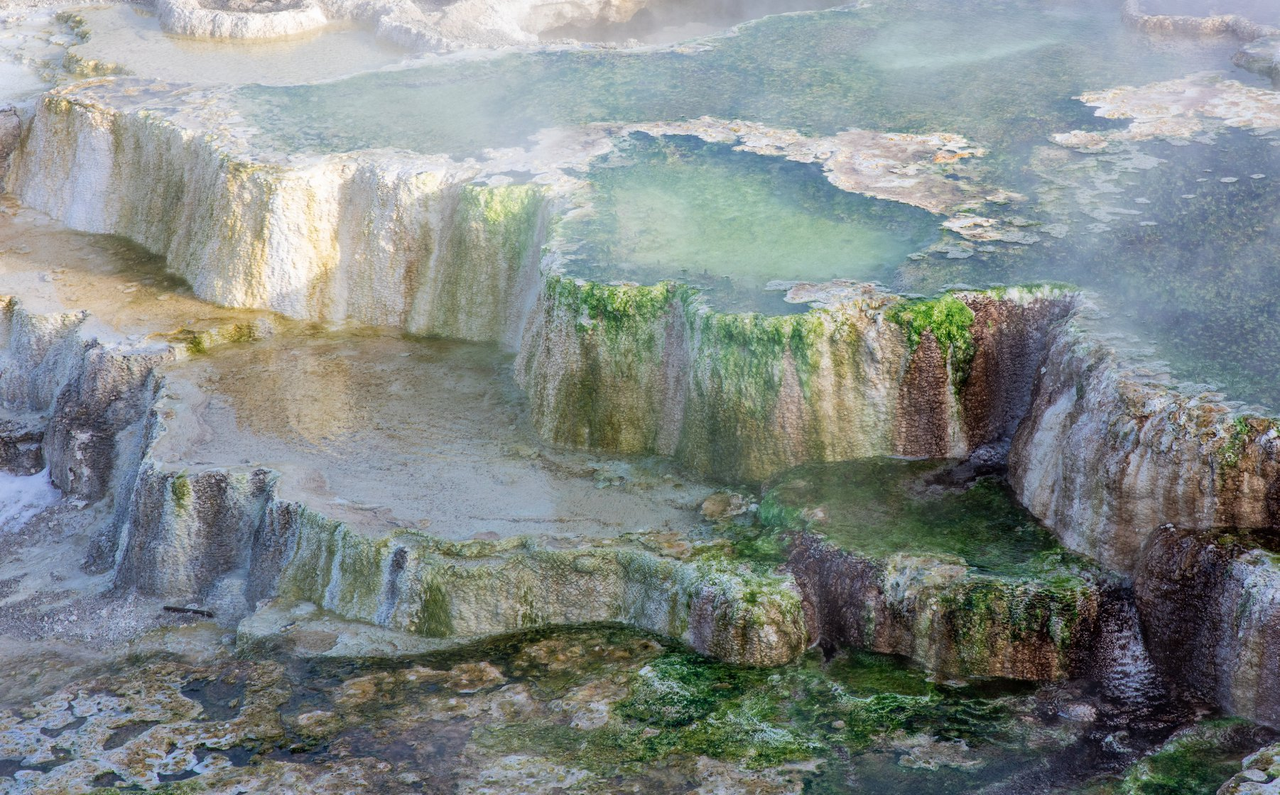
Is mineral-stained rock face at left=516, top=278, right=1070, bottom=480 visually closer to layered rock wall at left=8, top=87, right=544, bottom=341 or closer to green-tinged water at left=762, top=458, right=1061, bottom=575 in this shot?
green-tinged water at left=762, top=458, right=1061, bottom=575

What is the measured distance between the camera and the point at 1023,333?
8414 millimetres

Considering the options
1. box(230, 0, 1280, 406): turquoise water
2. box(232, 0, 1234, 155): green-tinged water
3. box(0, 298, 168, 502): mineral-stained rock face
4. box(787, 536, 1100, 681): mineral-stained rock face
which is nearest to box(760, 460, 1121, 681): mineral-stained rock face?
box(787, 536, 1100, 681): mineral-stained rock face

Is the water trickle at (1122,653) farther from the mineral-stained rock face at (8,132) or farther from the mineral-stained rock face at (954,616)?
the mineral-stained rock face at (8,132)

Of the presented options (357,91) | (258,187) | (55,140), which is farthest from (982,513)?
(55,140)

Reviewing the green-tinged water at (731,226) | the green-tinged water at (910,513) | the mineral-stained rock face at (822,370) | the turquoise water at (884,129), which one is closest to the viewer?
the green-tinged water at (910,513)

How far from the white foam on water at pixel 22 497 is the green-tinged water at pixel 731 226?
508 centimetres

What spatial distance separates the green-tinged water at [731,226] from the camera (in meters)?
9.06

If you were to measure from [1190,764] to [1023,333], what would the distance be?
126 inches

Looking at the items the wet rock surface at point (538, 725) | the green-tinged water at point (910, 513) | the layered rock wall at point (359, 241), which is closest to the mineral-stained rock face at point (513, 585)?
the wet rock surface at point (538, 725)

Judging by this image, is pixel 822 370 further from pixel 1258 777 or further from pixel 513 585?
pixel 1258 777

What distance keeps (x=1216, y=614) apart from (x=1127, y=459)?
97 cm

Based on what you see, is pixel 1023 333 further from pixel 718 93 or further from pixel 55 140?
pixel 55 140

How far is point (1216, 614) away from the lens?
652cm

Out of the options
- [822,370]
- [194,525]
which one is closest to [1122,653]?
[822,370]
